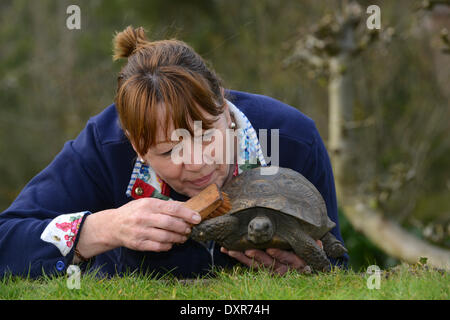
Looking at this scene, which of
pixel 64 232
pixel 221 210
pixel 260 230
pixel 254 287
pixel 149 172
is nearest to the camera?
pixel 254 287

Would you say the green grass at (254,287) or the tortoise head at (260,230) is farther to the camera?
the tortoise head at (260,230)

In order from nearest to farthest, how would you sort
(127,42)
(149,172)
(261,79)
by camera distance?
(127,42)
(149,172)
(261,79)

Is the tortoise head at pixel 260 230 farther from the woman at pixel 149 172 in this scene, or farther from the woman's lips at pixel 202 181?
the woman's lips at pixel 202 181

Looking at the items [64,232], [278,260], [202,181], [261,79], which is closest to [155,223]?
[202,181]

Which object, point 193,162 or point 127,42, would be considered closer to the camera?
point 193,162

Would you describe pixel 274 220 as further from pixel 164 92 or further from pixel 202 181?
pixel 164 92

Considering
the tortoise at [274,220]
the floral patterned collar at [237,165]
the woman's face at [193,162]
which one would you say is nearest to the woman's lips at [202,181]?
the woman's face at [193,162]

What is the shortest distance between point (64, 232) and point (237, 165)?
991mm

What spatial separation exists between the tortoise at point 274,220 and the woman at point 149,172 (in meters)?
0.11

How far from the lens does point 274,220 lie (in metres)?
2.66

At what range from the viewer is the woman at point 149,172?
2.58 m

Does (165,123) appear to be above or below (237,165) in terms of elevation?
above

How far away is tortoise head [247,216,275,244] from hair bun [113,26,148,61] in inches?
45.5

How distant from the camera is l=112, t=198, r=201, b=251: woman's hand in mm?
2502
